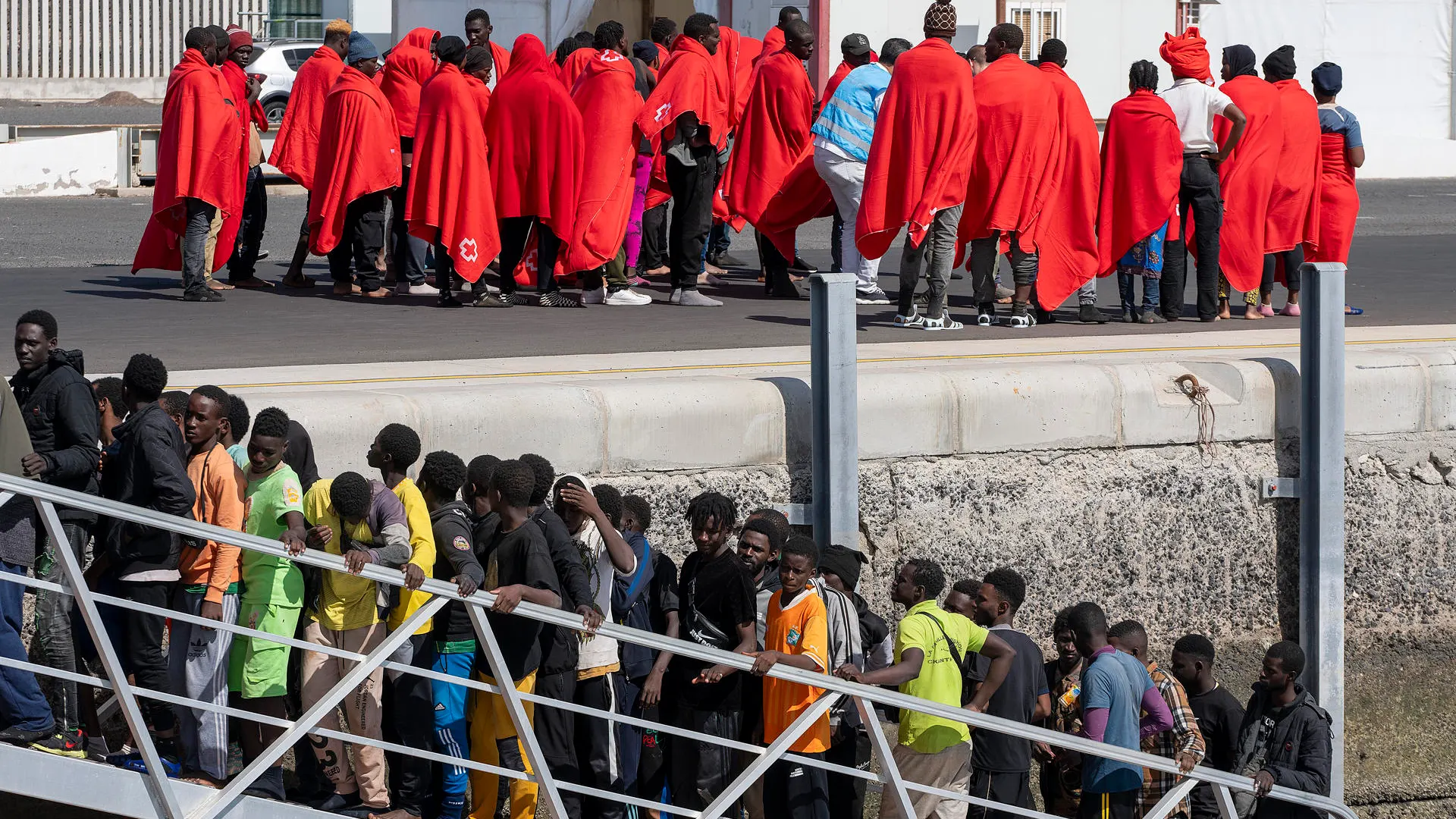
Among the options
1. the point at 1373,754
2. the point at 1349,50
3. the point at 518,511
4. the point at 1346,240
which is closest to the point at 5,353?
the point at 518,511

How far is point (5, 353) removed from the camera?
867cm

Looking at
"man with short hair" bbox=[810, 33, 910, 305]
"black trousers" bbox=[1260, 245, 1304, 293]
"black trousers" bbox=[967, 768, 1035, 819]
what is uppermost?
"man with short hair" bbox=[810, 33, 910, 305]

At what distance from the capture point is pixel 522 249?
11352 mm

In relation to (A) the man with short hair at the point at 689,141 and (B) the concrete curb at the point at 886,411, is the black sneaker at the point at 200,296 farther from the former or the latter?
(B) the concrete curb at the point at 886,411

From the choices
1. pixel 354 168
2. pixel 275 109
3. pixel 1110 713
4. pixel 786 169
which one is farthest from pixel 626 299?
pixel 275 109

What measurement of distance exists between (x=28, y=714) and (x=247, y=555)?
33.8 inches

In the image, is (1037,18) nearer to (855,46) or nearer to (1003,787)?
(855,46)

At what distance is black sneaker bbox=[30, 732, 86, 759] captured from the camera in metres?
5.91

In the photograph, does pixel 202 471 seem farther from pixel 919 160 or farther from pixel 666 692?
pixel 919 160

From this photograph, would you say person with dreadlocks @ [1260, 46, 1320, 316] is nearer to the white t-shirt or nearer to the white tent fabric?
the white t-shirt

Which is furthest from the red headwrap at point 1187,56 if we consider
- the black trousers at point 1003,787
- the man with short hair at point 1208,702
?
the black trousers at point 1003,787

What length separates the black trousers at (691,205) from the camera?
1120 centimetres

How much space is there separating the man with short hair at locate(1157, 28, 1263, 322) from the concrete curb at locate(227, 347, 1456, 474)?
210 centimetres

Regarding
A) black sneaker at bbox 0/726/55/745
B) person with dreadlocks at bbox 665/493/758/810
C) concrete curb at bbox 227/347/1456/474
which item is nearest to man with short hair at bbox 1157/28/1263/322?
concrete curb at bbox 227/347/1456/474
